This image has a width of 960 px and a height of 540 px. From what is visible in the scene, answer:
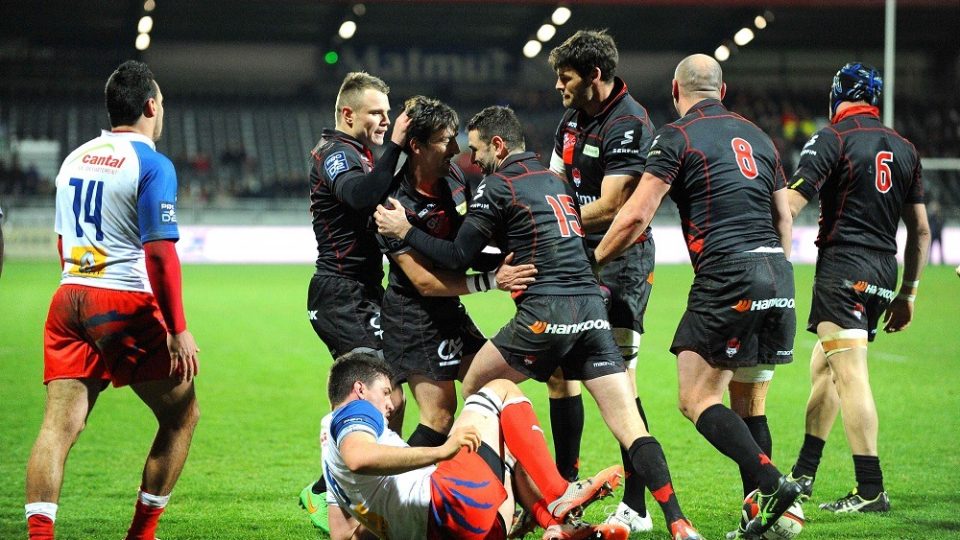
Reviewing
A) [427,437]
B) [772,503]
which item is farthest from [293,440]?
[772,503]

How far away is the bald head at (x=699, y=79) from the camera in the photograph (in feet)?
18.1

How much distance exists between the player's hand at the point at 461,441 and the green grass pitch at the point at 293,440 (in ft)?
5.50

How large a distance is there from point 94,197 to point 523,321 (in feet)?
6.73

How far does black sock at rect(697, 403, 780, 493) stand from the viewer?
16.3 ft

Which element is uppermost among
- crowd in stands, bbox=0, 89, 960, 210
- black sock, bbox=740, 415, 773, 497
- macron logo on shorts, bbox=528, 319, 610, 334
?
crowd in stands, bbox=0, 89, 960, 210

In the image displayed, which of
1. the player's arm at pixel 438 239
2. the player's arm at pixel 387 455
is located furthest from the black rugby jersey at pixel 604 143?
the player's arm at pixel 387 455

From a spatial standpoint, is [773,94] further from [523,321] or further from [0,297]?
[523,321]

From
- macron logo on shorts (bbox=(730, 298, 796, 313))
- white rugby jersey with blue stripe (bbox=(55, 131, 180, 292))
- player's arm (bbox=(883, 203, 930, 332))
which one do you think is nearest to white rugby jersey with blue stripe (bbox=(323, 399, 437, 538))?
white rugby jersey with blue stripe (bbox=(55, 131, 180, 292))

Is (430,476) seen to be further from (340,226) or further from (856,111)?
(856,111)

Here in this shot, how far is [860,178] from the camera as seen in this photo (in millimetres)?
6129

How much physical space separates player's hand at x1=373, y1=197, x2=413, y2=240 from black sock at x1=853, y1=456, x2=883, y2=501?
294 cm

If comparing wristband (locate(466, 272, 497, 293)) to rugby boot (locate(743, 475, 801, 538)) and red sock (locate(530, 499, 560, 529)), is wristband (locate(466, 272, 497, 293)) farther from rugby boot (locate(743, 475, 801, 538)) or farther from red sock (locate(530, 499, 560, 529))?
rugby boot (locate(743, 475, 801, 538))

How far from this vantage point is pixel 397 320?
5617 millimetres

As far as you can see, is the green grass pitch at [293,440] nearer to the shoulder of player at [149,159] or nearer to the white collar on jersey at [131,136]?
the shoulder of player at [149,159]
